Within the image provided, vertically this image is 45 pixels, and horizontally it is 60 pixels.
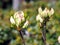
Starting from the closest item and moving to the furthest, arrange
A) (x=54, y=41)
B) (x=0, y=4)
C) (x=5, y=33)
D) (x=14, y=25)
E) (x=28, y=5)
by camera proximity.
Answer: (x=14, y=25)
(x=54, y=41)
(x=5, y=33)
(x=28, y=5)
(x=0, y=4)

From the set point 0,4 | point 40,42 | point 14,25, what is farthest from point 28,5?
point 0,4

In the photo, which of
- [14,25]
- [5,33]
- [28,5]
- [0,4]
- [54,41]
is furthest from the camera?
[0,4]

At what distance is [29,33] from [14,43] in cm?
19

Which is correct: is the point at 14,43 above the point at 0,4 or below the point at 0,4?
below

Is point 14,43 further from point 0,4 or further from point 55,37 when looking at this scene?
point 0,4

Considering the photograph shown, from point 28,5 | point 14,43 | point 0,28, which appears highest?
point 28,5

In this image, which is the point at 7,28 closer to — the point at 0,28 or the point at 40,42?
the point at 0,28

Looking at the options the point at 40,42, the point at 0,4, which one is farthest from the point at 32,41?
the point at 0,4

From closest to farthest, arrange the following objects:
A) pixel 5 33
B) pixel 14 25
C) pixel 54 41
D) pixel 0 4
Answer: pixel 14 25, pixel 54 41, pixel 5 33, pixel 0 4

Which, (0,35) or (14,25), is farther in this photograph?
(0,35)

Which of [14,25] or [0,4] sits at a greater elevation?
[0,4]

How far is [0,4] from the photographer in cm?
550

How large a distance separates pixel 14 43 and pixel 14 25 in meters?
0.53

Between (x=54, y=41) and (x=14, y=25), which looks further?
(x=54, y=41)
